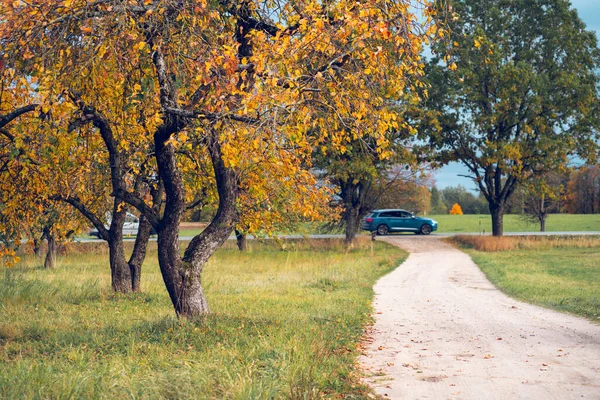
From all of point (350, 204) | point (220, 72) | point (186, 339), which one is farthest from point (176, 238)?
point (350, 204)

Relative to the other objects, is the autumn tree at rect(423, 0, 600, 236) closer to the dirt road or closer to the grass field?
the grass field

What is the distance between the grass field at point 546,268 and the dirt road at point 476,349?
2.75 ft

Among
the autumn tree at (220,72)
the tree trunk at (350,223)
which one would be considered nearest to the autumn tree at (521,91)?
the tree trunk at (350,223)

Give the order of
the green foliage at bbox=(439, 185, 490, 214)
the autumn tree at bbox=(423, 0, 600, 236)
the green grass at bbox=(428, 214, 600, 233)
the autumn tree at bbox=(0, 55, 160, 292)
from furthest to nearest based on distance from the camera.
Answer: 1. the green foliage at bbox=(439, 185, 490, 214)
2. the green grass at bbox=(428, 214, 600, 233)
3. the autumn tree at bbox=(423, 0, 600, 236)
4. the autumn tree at bbox=(0, 55, 160, 292)

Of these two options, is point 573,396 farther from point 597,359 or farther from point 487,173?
point 487,173

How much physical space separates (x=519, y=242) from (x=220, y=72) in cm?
2878

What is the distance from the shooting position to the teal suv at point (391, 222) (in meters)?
45.6

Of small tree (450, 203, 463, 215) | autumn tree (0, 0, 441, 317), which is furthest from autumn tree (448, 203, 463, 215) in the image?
autumn tree (0, 0, 441, 317)

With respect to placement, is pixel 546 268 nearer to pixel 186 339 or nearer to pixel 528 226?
pixel 186 339

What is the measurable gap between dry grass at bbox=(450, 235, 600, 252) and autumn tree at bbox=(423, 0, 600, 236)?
331cm

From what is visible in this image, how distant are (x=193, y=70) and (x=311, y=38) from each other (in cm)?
262

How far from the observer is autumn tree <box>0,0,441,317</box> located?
332 inches

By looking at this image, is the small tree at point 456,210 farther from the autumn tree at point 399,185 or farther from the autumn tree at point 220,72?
the autumn tree at point 220,72

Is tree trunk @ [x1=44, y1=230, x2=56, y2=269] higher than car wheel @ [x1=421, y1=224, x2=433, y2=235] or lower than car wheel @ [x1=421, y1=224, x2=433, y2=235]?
lower
